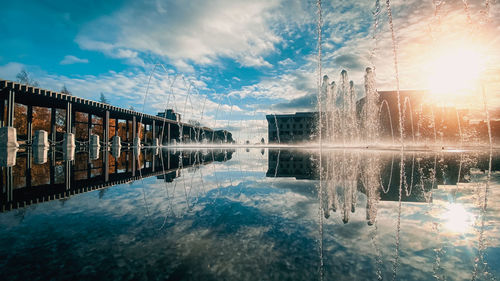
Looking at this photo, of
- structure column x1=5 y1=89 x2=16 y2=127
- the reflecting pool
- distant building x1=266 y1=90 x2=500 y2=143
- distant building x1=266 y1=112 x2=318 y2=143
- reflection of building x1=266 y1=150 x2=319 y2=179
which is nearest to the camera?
the reflecting pool

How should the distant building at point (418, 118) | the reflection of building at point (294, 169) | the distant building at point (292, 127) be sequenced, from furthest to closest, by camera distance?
the distant building at point (292, 127) < the distant building at point (418, 118) < the reflection of building at point (294, 169)

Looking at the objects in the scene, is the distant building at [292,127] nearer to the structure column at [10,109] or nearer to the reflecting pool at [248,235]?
the structure column at [10,109]

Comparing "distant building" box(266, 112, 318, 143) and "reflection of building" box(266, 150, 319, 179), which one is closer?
"reflection of building" box(266, 150, 319, 179)

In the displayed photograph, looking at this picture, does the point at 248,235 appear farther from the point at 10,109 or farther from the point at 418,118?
the point at 418,118

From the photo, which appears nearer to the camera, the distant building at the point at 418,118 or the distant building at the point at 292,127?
the distant building at the point at 418,118

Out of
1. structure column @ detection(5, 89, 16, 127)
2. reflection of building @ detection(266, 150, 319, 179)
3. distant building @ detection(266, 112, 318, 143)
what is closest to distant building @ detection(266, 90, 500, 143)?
distant building @ detection(266, 112, 318, 143)

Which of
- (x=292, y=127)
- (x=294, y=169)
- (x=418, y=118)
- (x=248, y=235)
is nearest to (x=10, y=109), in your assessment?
(x=294, y=169)

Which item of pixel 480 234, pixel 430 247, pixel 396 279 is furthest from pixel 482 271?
pixel 480 234

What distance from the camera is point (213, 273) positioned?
1.91 m

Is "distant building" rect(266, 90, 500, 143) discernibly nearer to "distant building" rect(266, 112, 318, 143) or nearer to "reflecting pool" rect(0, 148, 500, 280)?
"distant building" rect(266, 112, 318, 143)

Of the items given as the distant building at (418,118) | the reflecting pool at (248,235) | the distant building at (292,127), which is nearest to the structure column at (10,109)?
the reflecting pool at (248,235)

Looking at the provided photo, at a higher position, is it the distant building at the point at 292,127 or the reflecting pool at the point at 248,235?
the distant building at the point at 292,127

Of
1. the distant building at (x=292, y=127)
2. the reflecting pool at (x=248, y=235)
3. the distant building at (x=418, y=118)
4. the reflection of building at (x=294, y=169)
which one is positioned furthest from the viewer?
the distant building at (x=292, y=127)

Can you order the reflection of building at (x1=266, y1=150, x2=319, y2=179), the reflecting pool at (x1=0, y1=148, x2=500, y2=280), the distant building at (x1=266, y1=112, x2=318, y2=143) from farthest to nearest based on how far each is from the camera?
the distant building at (x1=266, y1=112, x2=318, y2=143) < the reflection of building at (x1=266, y1=150, x2=319, y2=179) < the reflecting pool at (x1=0, y1=148, x2=500, y2=280)
